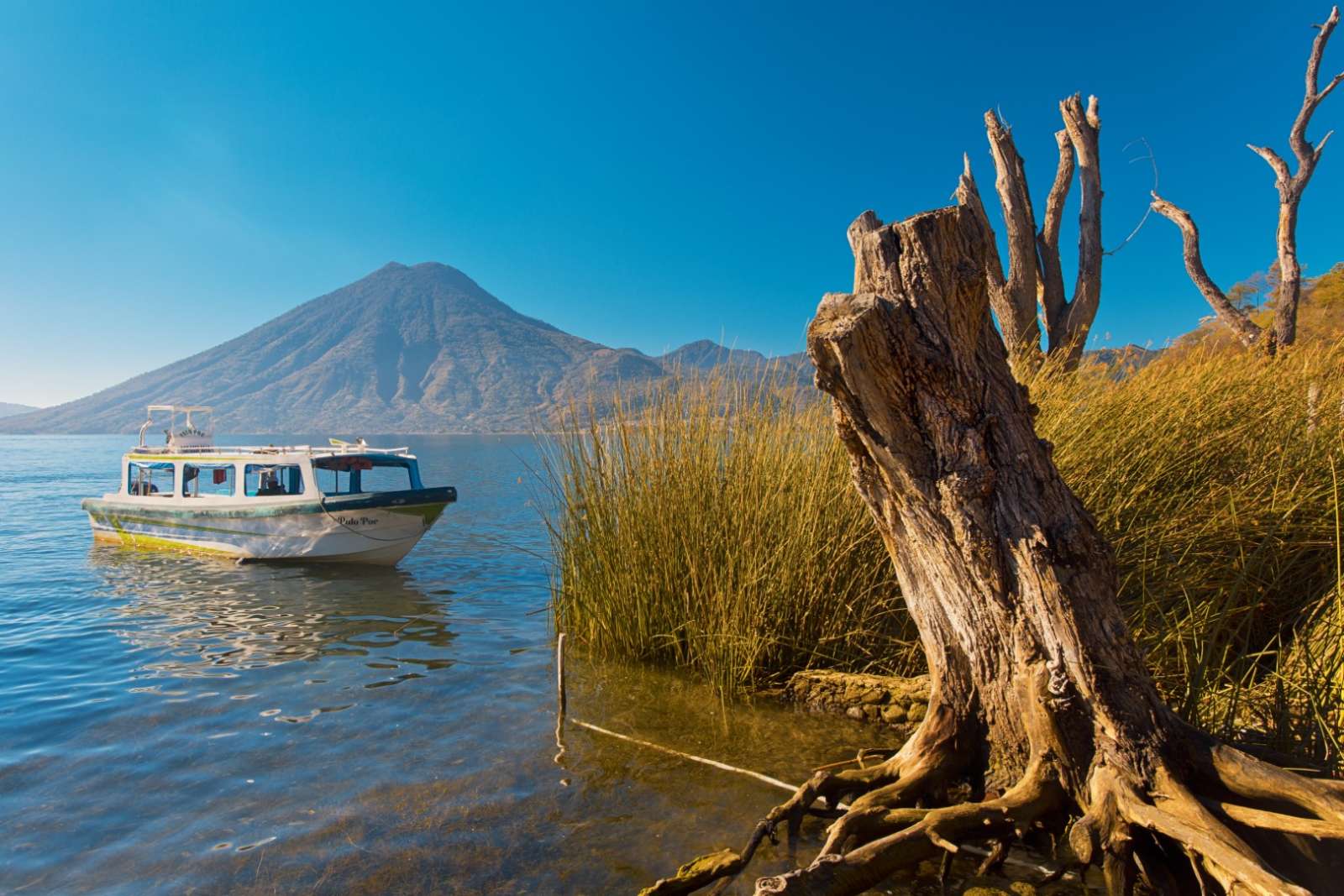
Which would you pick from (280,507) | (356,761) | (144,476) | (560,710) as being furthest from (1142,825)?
(144,476)

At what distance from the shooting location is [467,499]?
28.5 m

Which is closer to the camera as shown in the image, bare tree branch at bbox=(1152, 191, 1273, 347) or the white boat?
bare tree branch at bbox=(1152, 191, 1273, 347)

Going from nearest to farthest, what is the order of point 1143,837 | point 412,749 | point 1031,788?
point 1143,837, point 1031,788, point 412,749

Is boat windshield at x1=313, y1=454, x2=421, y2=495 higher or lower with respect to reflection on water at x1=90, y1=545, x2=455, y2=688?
higher

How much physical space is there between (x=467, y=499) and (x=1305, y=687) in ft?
89.9

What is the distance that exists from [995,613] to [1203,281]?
8.61 metres

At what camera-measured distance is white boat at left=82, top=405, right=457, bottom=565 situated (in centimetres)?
1381

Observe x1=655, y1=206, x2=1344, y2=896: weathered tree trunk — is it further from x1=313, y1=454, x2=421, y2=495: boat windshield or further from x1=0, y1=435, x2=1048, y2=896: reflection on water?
x1=313, y1=454, x2=421, y2=495: boat windshield

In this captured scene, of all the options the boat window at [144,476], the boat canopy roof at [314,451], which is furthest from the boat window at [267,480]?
the boat window at [144,476]

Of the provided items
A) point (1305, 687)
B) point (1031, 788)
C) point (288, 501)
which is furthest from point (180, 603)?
point (1305, 687)

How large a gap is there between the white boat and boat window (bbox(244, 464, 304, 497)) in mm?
16

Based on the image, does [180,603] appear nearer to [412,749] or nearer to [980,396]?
[412,749]

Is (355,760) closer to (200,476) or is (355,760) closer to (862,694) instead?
(862,694)

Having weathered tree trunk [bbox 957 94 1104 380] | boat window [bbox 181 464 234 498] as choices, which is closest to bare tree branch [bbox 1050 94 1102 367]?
weathered tree trunk [bbox 957 94 1104 380]
